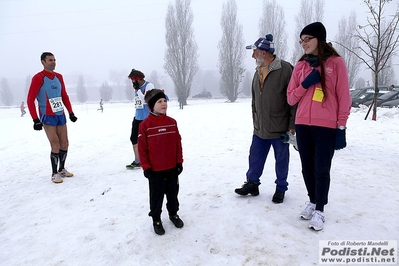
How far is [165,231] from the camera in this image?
8.23 ft

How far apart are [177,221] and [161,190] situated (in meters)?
0.37

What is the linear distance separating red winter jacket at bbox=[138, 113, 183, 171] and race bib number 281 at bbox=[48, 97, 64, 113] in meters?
2.60

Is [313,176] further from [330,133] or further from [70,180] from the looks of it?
[70,180]

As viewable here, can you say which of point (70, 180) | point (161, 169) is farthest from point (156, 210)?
point (70, 180)

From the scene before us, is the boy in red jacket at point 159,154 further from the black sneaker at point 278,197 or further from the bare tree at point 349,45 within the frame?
the bare tree at point 349,45

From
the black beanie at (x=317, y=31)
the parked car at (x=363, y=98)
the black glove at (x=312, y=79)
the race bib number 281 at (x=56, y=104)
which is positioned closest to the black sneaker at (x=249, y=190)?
the black glove at (x=312, y=79)

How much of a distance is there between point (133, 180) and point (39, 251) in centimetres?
188

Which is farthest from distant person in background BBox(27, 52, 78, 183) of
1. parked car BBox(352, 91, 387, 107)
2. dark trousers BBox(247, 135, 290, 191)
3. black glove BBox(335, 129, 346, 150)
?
parked car BBox(352, 91, 387, 107)

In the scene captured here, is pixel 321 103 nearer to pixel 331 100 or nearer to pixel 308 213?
pixel 331 100

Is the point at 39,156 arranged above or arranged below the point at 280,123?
below

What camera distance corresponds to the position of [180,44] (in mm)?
32125

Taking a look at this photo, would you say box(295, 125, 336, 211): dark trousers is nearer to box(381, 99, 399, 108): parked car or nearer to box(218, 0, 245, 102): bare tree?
box(381, 99, 399, 108): parked car

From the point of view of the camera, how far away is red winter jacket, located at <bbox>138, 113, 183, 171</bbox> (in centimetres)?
243

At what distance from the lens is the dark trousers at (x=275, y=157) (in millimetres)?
2946
